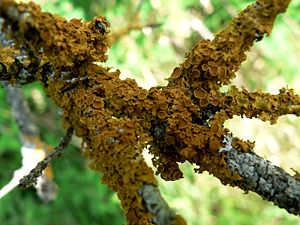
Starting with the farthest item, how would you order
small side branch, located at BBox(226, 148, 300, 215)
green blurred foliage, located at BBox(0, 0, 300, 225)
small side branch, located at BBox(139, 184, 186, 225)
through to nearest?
1. green blurred foliage, located at BBox(0, 0, 300, 225)
2. small side branch, located at BBox(226, 148, 300, 215)
3. small side branch, located at BBox(139, 184, 186, 225)

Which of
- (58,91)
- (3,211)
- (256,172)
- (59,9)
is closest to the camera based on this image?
(256,172)

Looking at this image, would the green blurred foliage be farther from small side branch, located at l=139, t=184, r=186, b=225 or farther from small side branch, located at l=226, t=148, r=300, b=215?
small side branch, located at l=139, t=184, r=186, b=225

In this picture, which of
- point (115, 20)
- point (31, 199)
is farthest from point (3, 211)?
point (115, 20)

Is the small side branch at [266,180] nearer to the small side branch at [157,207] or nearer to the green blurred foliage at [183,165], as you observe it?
the small side branch at [157,207]

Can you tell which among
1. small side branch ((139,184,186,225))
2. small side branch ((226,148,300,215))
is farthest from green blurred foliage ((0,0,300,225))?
small side branch ((139,184,186,225))

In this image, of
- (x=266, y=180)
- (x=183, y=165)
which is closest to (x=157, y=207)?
(x=266, y=180)

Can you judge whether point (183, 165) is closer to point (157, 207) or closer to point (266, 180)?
point (266, 180)

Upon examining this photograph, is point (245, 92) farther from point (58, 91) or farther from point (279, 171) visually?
point (58, 91)

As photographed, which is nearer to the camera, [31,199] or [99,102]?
[99,102]

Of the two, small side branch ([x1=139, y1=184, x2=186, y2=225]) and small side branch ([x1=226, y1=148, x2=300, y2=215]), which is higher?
small side branch ([x1=226, y1=148, x2=300, y2=215])
